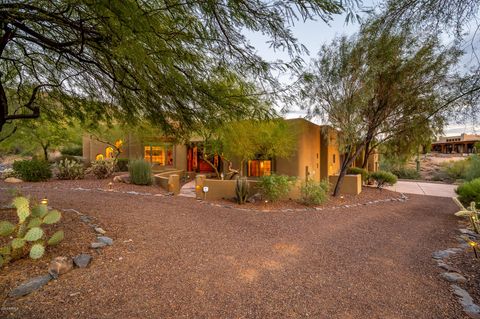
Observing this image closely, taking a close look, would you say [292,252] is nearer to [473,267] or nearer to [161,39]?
[473,267]

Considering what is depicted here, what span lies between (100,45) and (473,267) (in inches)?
268

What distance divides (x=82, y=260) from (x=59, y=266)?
11.7 inches

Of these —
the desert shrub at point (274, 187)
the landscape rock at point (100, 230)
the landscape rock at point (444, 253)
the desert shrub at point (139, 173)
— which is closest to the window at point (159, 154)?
the desert shrub at point (139, 173)

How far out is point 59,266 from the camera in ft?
10.2

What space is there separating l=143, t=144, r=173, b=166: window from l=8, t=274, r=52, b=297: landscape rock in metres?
15.8

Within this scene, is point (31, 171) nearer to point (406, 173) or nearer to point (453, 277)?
point (453, 277)

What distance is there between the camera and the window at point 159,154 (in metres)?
18.4

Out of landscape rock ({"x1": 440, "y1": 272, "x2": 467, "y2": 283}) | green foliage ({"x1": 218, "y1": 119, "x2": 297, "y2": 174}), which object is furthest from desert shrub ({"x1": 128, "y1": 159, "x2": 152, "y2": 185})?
landscape rock ({"x1": 440, "y1": 272, "x2": 467, "y2": 283})

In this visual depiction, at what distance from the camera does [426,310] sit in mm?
2867

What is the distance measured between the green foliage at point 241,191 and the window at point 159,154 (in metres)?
10.7

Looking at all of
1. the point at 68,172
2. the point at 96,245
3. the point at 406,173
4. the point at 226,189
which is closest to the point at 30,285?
the point at 96,245

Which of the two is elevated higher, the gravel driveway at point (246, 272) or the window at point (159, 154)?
the window at point (159, 154)

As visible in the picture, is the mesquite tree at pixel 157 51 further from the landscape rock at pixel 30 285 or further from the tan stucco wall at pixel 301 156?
the tan stucco wall at pixel 301 156

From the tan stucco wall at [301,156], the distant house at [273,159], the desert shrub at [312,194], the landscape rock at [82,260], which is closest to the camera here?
the landscape rock at [82,260]
